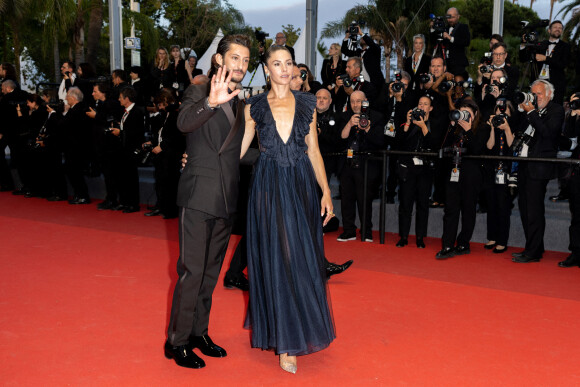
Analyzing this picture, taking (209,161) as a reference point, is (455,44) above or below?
above

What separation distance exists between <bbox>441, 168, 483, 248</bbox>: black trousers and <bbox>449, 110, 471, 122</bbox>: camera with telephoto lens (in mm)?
501

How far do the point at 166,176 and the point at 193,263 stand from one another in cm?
538

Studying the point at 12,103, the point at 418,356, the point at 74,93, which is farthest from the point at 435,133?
the point at 12,103

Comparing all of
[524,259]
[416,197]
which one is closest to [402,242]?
[416,197]

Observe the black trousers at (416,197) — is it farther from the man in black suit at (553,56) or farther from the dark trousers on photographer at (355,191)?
the man in black suit at (553,56)

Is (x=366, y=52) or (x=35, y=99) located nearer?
(x=366, y=52)

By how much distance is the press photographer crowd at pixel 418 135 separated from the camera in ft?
20.0

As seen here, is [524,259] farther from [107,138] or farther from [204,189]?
[107,138]

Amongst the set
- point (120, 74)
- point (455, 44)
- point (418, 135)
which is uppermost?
point (455, 44)

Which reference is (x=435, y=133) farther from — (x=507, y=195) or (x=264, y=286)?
(x=264, y=286)

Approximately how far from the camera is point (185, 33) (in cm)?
2956

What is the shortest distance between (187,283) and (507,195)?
4.10 metres

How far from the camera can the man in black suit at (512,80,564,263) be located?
594 cm

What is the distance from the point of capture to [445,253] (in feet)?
20.4
